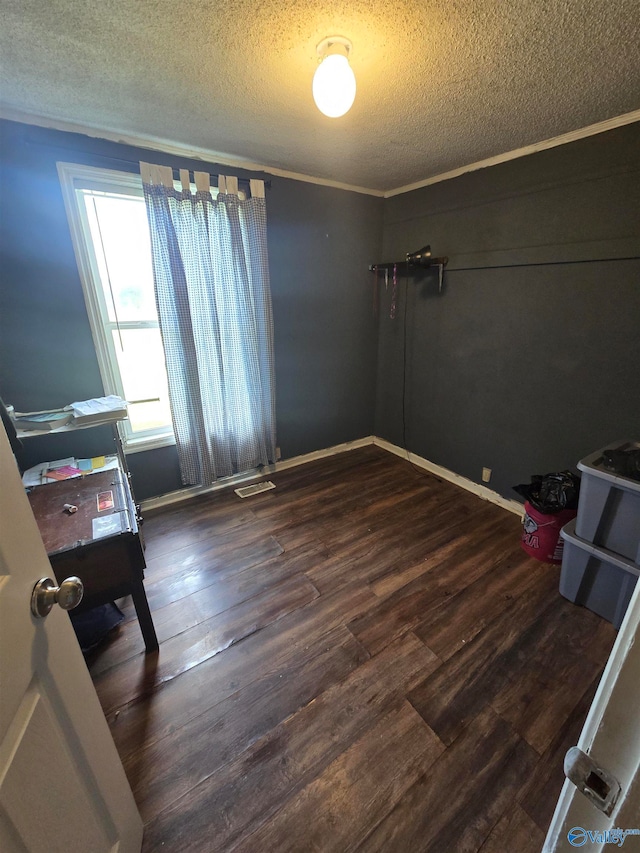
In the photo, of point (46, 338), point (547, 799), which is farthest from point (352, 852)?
point (46, 338)

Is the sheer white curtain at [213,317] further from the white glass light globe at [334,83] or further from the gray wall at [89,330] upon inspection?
the white glass light globe at [334,83]

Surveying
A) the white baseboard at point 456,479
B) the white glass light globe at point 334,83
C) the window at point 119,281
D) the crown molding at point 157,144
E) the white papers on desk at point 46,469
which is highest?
the crown molding at point 157,144

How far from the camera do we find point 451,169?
96.7 inches

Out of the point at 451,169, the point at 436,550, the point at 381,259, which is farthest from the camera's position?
the point at 381,259

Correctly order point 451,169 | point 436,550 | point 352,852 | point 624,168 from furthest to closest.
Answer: point 451,169
point 436,550
point 624,168
point 352,852

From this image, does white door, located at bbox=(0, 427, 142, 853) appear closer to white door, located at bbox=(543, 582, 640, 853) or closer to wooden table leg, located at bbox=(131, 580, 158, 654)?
wooden table leg, located at bbox=(131, 580, 158, 654)

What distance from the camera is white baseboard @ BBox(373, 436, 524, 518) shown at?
2523 millimetres

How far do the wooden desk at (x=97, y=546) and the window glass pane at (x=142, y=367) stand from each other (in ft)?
3.38

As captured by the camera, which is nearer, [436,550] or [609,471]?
[609,471]

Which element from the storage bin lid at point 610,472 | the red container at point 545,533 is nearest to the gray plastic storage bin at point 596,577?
the red container at point 545,533

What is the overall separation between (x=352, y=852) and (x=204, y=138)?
125 inches

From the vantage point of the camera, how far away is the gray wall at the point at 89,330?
6.09 ft

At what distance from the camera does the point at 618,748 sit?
48 centimetres

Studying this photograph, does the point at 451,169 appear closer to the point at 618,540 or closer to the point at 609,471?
the point at 609,471
